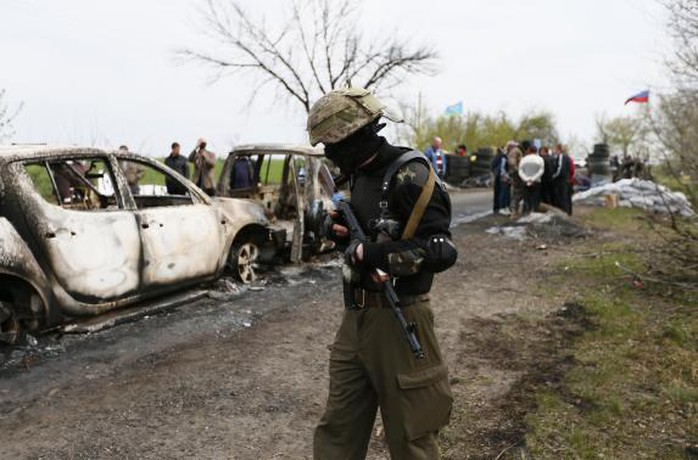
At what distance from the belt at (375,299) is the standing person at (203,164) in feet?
30.9

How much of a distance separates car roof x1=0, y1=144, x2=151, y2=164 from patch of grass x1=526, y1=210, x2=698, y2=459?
4.19 meters

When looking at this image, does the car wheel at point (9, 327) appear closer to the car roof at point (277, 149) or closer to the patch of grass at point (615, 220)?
the car roof at point (277, 149)

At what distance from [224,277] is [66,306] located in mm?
2433

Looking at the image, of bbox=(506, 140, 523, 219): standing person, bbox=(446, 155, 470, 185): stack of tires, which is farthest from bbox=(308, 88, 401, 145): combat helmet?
bbox=(446, 155, 470, 185): stack of tires

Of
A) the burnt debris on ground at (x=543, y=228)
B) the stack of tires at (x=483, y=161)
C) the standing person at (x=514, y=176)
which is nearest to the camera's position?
the burnt debris on ground at (x=543, y=228)

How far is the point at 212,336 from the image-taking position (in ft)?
18.0

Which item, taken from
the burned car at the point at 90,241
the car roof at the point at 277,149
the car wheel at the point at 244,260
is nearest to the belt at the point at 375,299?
the burned car at the point at 90,241

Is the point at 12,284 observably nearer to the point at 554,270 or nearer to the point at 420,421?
the point at 420,421

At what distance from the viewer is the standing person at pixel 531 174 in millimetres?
12547

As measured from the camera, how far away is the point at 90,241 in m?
5.14

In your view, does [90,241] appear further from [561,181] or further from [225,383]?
[561,181]

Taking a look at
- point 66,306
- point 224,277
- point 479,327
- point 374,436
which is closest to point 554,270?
point 479,327

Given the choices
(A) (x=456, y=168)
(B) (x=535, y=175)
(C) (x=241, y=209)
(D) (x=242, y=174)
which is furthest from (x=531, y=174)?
(A) (x=456, y=168)

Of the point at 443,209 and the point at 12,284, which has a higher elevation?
the point at 443,209
